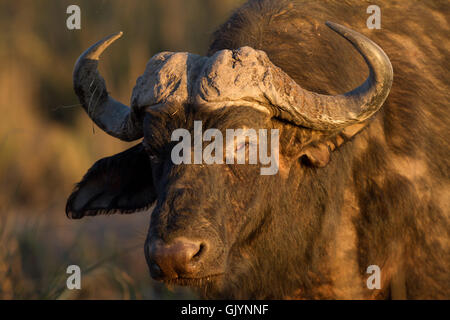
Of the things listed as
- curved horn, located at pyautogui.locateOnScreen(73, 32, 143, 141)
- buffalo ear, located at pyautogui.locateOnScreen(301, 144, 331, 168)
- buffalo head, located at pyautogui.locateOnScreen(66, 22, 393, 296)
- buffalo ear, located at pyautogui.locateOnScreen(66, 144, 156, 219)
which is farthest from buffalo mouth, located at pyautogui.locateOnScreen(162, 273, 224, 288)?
buffalo ear, located at pyautogui.locateOnScreen(66, 144, 156, 219)

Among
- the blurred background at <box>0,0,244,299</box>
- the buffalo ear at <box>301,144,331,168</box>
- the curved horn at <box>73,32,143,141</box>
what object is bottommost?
the blurred background at <box>0,0,244,299</box>

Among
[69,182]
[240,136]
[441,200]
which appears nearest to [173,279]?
Answer: [240,136]

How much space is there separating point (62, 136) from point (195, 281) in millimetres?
5464

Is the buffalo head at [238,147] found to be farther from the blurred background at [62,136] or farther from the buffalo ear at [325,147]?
the blurred background at [62,136]

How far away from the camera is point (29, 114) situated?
27.1 ft

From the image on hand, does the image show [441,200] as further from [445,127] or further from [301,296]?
[301,296]

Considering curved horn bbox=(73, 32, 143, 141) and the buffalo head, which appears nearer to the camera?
the buffalo head

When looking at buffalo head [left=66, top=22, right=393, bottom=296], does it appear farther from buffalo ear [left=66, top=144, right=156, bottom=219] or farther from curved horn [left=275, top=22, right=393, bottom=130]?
buffalo ear [left=66, top=144, right=156, bottom=219]

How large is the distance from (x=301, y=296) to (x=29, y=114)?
5.51m

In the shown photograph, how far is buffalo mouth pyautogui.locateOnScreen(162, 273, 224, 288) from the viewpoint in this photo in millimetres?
2925

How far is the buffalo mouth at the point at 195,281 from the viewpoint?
2925 millimetres

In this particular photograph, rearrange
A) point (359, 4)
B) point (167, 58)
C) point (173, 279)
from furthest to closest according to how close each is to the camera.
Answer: point (359, 4)
point (167, 58)
point (173, 279)

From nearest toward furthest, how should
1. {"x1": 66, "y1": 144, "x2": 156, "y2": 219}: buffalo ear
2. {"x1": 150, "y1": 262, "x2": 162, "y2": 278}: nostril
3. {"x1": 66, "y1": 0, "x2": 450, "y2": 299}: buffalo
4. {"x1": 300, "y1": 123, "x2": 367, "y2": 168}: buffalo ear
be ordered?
{"x1": 150, "y1": 262, "x2": 162, "y2": 278}: nostril → {"x1": 66, "y1": 0, "x2": 450, "y2": 299}: buffalo → {"x1": 300, "y1": 123, "x2": 367, "y2": 168}: buffalo ear → {"x1": 66, "y1": 144, "x2": 156, "y2": 219}: buffalo ear

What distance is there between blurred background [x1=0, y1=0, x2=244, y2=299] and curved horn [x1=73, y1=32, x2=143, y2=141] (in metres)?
0.71
